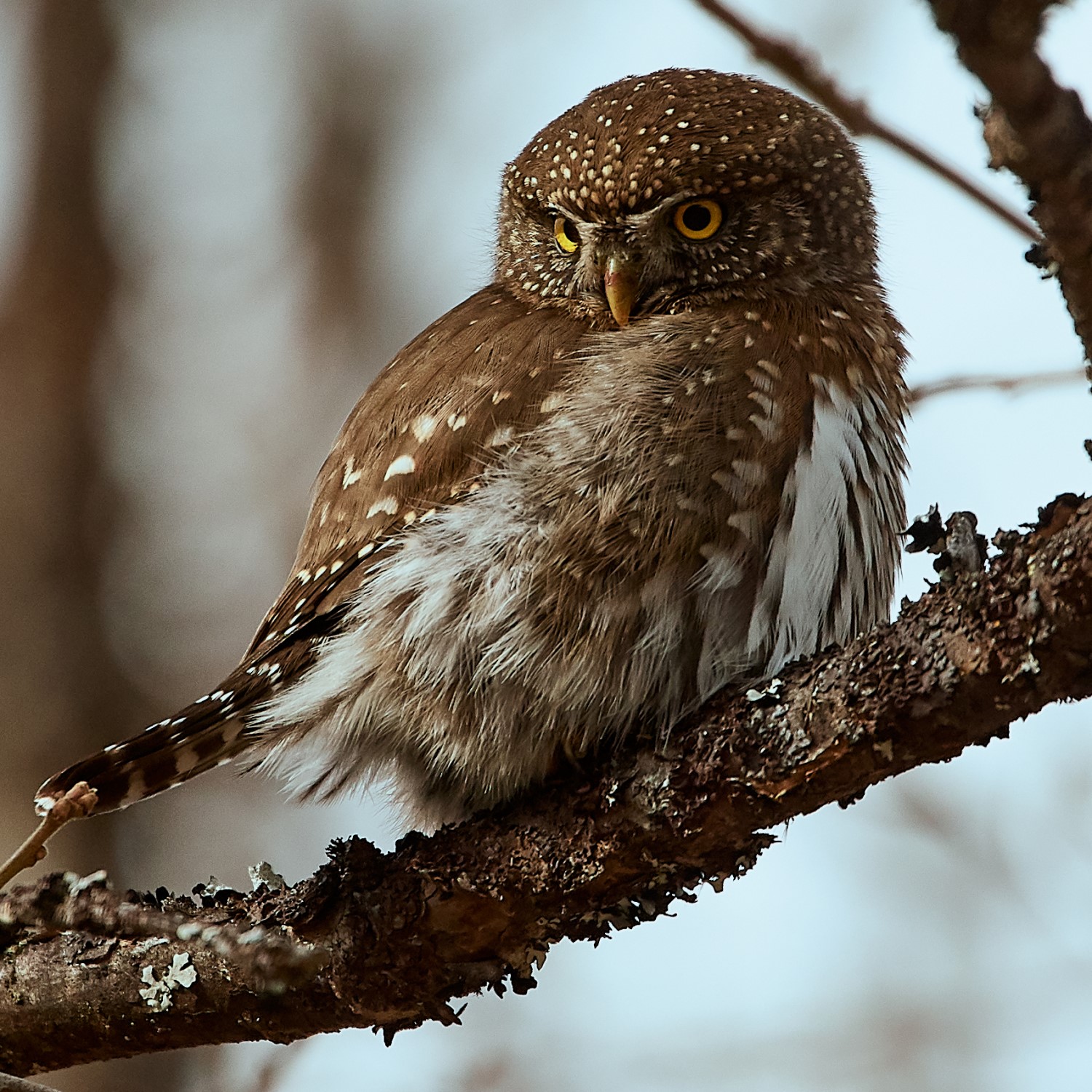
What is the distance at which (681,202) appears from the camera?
3.60 metres

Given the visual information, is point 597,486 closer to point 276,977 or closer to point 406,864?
point 406,864

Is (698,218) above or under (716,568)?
above

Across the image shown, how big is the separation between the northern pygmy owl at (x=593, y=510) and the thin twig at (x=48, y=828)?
31 centimetres

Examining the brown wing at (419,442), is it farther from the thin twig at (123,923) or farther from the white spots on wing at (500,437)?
the thin twig at (123,923)

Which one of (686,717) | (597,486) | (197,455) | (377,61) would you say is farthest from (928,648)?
(377,61)

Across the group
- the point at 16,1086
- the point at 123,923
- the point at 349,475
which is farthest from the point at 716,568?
the point at 16,1086

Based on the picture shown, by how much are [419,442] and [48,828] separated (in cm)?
136

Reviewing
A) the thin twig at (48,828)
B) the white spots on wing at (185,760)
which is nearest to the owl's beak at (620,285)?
the white spots on wing at (185,760)

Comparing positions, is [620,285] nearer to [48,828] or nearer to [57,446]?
[48,828]

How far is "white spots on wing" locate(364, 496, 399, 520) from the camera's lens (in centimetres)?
323

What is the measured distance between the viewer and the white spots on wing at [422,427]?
10.7 feet

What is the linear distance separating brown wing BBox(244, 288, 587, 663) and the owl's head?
0.22 m

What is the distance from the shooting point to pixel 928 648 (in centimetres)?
219

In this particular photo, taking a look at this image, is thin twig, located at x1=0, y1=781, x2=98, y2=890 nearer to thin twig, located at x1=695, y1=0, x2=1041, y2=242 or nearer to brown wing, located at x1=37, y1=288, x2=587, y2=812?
brown wing, located at x1=37, y1=288, x2=587, y2=812
